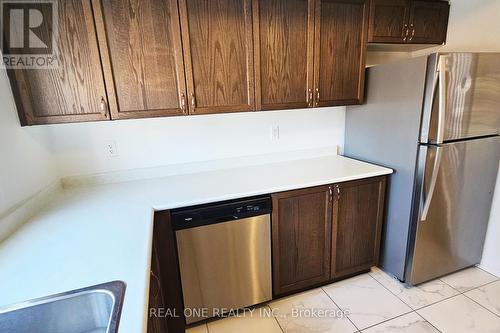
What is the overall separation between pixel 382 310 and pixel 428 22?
7.06ft

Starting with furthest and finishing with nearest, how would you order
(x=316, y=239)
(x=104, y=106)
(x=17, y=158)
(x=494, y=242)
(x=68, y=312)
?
1. (x=494, y=242)
2. (x=316, y=239)
3. (x=104, y=106)
4. (x=17, y=158)
5. (x=68, y=312)

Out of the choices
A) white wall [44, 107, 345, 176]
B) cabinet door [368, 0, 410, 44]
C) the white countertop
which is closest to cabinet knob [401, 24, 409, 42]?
cabinet door [368, 0, 410, 44]

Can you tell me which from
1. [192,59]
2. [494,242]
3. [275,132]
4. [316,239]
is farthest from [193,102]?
[494,242]

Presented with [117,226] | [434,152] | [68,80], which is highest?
[68,80]

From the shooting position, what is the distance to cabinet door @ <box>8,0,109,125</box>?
1.34 meters

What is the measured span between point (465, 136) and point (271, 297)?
5.57ft

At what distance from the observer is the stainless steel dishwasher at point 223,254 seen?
1.49 meters

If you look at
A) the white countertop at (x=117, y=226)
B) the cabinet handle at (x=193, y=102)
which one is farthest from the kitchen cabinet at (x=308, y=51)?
the white countertop at (x=117, y=226)

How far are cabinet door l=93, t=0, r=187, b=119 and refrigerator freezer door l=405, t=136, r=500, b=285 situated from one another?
1653 millimetres

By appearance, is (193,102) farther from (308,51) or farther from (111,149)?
(308,51)

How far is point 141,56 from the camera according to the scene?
147cm

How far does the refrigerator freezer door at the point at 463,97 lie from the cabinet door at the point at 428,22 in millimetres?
510

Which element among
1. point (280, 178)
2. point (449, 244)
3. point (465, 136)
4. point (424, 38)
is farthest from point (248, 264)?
point (424, 38)

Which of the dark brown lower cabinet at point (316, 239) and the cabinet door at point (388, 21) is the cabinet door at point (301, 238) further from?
the cabinet door at point (388, 21)
